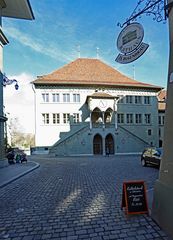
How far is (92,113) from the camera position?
154 feet

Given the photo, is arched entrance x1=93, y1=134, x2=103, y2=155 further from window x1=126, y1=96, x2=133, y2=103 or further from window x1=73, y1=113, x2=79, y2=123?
window x1=126, y1=96, x2=133, y2=103

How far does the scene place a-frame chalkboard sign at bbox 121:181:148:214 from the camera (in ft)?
19.5

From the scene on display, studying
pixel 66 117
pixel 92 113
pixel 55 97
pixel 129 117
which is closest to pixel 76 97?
pixel 55 97

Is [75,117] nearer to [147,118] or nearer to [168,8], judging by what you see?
[147,118]

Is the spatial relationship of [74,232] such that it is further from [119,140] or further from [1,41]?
[119,140]

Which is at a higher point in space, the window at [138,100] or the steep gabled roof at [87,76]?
the steep gabled roof at [87,76]

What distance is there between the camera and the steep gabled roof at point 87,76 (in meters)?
45.0

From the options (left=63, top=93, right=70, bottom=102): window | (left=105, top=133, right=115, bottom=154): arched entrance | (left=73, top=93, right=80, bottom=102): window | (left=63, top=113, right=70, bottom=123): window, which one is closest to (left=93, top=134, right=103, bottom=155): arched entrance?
(left=105, top=133, right=115, bottom=154): arched entrance

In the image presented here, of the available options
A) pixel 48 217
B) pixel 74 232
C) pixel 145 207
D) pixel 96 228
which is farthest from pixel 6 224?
pixel 145 207

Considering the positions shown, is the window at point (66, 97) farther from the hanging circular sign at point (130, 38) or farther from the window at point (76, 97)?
the hanging circular sign at point (130, 38)

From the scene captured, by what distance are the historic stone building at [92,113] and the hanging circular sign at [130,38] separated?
3692 cm

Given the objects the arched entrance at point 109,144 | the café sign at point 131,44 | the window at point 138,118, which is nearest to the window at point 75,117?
the arched entrance at point 109,144

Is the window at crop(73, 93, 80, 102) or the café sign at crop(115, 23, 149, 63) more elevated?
the window at crop(73, 93, 80, 102)

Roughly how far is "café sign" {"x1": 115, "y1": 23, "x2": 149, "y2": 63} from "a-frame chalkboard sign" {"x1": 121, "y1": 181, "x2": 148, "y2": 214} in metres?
3.17
